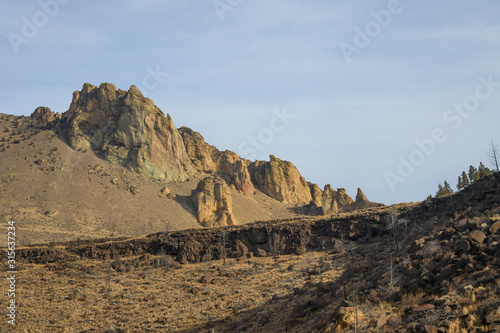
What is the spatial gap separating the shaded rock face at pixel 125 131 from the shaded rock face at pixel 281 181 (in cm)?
2435

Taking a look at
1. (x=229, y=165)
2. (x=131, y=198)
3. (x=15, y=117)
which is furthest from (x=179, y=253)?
(x=15, y=117)

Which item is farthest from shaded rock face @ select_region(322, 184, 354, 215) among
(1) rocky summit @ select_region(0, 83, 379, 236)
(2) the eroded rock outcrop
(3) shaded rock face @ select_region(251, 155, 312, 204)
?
(2) the eroded rock outcrop

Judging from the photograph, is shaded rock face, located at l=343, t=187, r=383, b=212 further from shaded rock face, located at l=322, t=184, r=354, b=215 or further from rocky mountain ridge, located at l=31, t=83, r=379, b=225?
shaded rock face, located at l=322, t=184, r=354, b=215

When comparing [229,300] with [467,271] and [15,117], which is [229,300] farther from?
[15,117]

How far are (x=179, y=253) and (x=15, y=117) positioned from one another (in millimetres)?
97700

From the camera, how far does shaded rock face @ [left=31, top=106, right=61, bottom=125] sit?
126688 millimetres

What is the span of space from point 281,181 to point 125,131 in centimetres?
4630

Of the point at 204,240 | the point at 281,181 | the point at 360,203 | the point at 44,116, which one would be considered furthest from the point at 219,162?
the point at 204,240

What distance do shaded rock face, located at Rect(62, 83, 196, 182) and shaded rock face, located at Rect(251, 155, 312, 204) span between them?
79.9 ft

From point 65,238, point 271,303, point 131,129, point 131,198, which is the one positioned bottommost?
point 271,303

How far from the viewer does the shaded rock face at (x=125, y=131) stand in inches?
4464

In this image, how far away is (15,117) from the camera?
131250 millimetres

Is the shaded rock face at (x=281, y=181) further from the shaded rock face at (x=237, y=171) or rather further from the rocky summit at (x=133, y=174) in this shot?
the shaded rock face at (x=237, y=171)

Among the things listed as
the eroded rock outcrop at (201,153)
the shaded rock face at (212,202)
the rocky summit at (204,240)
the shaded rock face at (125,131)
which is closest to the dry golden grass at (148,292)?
the rocky summit at (204,240)
